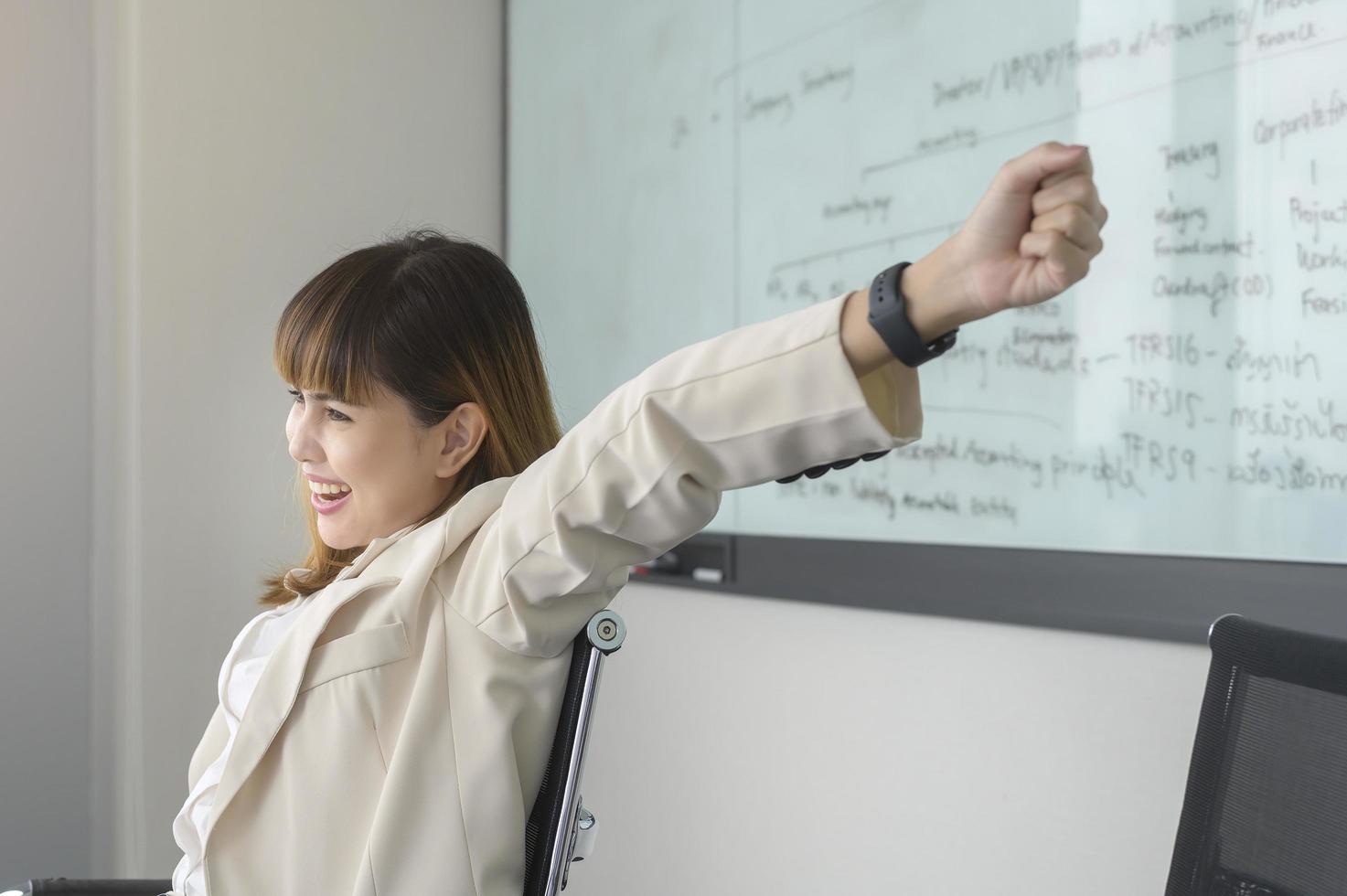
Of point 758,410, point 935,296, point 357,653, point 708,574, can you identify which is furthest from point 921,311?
point 708,574

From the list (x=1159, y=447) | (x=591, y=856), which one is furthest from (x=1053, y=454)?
(x=591, y=856)

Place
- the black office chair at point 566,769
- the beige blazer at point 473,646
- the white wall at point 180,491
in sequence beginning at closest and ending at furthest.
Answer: the beige blazer at point 473,646 → the black office chair at point 566,769 → the white wall at point 180,491

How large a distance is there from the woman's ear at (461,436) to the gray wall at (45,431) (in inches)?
55.4

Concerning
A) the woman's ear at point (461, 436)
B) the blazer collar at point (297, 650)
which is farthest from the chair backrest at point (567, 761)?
the woman's ear at point (461, 436)

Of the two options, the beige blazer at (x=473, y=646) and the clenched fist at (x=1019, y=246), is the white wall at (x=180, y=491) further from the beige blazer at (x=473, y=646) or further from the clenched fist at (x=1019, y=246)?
the clenched fist at (x=1019, y=246)

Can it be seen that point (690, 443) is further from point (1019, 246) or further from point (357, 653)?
point (357, 653)

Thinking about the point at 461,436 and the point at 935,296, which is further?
Result: the point at 461,436

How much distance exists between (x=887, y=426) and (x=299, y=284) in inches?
74.3

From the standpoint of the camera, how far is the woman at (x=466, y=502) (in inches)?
26.5

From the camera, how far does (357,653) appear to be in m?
0.93

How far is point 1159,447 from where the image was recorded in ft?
4.38

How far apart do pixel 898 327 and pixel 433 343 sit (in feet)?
1.72

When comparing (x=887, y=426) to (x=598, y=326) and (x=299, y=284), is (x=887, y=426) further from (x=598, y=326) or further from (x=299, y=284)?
(x=299, y=284)

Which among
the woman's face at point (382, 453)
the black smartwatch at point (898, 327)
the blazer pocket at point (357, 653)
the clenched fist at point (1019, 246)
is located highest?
the clenched fist at point (1019, 246)
